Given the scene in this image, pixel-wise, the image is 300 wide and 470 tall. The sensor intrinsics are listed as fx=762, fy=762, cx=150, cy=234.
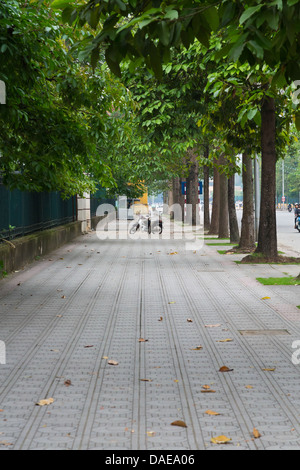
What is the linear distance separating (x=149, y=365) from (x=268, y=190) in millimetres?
12126

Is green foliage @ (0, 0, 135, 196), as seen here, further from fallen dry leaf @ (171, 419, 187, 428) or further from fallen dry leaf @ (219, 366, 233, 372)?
fallen dry leaf @ (171, 419, 187, 428)

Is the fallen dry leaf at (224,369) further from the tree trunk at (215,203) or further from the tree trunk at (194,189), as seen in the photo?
the tree trunk at (194,189)

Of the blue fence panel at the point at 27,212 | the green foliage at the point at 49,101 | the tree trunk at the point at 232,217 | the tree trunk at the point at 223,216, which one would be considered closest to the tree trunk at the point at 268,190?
the green foliage at the point at 49,101

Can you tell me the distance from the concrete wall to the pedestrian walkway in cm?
164

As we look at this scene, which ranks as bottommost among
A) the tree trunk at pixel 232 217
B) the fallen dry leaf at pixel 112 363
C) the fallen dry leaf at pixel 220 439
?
the fallen dry leaf at pixel 112 363

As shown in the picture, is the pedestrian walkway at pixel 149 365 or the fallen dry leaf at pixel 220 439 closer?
the fallen dry leaf at pixel 220 439

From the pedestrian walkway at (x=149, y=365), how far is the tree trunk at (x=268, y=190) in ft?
12.9

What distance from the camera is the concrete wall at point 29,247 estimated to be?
16.9m

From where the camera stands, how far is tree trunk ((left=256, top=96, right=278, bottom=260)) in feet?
61.6

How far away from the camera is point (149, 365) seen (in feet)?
24.9

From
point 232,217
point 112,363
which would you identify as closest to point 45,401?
point 112,363

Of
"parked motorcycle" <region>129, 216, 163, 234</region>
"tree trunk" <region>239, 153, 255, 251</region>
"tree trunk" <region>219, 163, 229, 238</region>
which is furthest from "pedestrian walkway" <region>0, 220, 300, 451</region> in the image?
"parked motorcycle" <region>129, 216, 163, 234</region>

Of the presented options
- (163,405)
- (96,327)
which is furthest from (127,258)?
(163,405)

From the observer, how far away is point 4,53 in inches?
416
